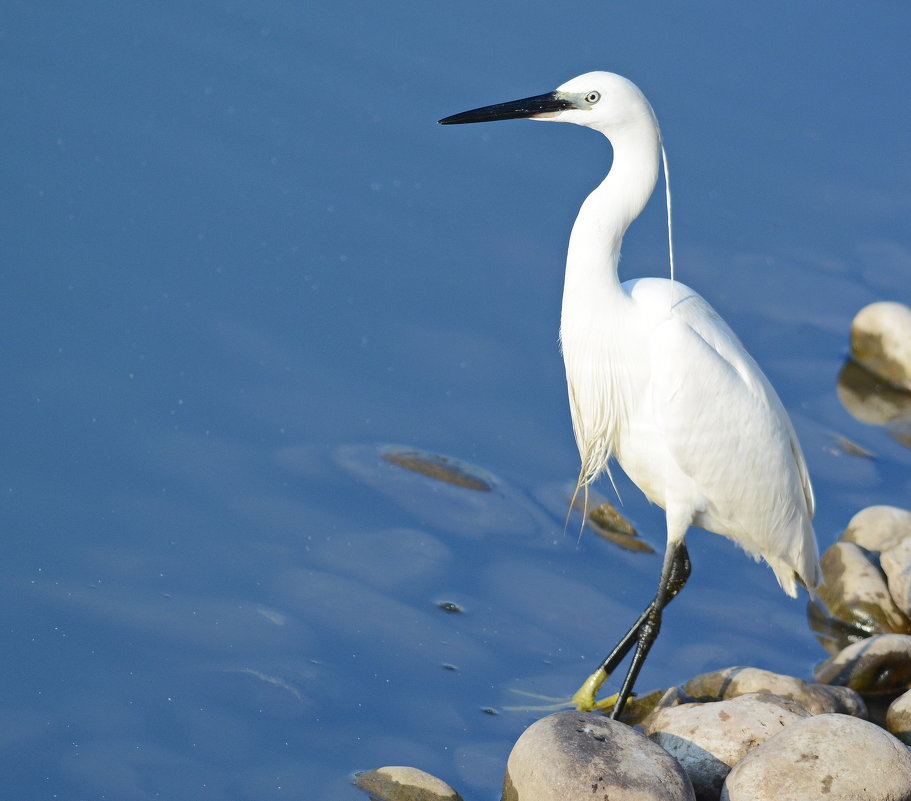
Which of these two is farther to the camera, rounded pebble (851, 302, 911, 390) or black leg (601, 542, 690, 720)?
rounded pebble (851, 302, 911, 390)

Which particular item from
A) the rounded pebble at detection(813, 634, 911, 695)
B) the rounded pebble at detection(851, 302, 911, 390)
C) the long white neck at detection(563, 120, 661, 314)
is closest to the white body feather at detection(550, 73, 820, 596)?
the long white neck at detection(563, 120, 661, 314)

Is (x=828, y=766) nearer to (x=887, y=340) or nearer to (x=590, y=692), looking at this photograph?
(x=590, y=692)

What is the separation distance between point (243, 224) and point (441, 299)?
1.29 metres

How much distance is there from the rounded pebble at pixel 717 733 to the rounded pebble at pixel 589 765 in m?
0.29

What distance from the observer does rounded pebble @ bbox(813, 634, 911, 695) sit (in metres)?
4.98

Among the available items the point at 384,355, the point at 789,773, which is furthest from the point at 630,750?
the point at 384,355

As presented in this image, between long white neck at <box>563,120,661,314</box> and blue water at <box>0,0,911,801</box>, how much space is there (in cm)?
145

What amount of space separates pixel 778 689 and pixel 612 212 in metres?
1.80

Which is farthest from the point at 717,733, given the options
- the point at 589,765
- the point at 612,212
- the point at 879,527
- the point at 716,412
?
the point at 879,527

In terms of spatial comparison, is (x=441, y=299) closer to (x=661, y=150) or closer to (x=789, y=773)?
(x=661, y=150)

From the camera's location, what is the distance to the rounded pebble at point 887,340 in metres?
7.46

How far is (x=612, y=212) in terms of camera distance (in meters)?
4.51

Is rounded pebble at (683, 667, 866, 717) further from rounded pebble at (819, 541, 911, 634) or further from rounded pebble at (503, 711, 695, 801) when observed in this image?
rounded pebble at (503, 711, 695, 801)

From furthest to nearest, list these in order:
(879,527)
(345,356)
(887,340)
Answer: (887,340), (345,356), (879,527)
